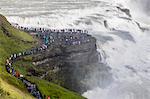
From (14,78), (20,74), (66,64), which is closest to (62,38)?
(66,64)

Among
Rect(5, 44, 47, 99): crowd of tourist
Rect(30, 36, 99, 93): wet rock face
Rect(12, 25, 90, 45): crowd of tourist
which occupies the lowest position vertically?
Rect(30, 36, 99, 93): wet rock face

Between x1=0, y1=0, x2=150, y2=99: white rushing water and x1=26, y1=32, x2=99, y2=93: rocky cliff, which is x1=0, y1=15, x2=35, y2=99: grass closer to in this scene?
x1=26, y1=32, x2=99, y2=93: rocky cliff

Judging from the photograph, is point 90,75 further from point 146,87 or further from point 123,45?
point 123,45

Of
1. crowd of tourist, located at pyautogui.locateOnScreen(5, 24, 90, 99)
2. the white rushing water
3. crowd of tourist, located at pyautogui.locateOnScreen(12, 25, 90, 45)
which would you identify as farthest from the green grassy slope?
the white rushing water

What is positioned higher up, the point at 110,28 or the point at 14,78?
the point at 14,78

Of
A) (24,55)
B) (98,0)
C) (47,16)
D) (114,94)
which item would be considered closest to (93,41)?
(114,94)

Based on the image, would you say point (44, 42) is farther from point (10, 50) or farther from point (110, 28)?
point (110, 28)
